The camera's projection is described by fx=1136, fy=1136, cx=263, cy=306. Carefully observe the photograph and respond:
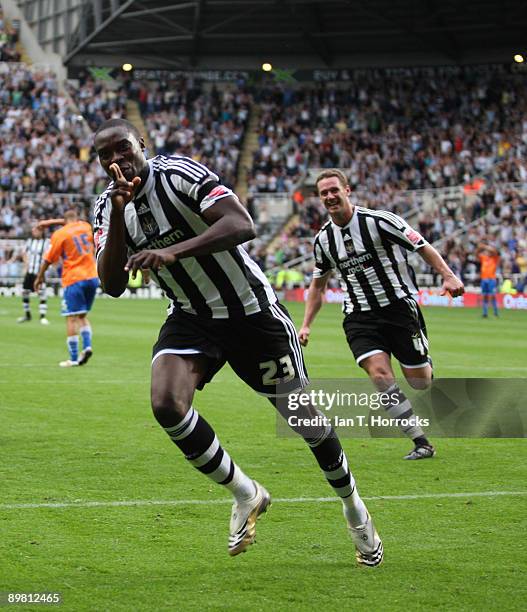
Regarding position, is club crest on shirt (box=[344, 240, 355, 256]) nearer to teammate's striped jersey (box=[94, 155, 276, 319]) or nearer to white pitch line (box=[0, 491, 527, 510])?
white pitch line (box=[0, 491, 527, 510])

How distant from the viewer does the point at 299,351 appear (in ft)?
19.6

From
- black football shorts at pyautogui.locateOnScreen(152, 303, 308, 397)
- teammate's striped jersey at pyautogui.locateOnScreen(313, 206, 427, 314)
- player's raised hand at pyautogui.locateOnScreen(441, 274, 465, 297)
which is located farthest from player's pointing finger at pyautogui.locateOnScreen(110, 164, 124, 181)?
teammate's striped jersey at pyautogui.locateOnScreen(313, 206, 427, 314)

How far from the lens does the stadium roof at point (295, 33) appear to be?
46.2 metres

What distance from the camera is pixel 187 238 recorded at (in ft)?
18.6

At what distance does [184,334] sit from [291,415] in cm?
68

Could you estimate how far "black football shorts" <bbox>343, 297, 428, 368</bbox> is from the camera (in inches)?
352

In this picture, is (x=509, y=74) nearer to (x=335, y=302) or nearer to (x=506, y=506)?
(x=335, y=302)

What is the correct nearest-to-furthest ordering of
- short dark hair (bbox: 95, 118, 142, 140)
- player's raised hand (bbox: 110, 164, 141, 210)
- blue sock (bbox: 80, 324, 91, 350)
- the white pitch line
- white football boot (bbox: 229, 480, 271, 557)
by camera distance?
player's raised hand (bbox: 110, 164, 141, 210), short dark hair (bbox: 95, 118, 142, 140), white football boot (bbox: 229, 480, 271, 557), the white pitch line, blue sock (bbox: 80, 324, 91, 350)

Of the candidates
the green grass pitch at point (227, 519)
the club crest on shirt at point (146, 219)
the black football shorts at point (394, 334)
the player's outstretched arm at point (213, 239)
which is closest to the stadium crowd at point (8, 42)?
the green grass pitch at point (227, 519)

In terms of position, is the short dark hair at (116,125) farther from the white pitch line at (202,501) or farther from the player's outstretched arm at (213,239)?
the white pitch line at (202,501)

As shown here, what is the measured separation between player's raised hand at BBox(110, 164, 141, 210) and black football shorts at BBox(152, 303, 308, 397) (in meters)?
0.85

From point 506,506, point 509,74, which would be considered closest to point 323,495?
point 506,506

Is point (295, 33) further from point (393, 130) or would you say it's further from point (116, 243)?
point (116, 243)

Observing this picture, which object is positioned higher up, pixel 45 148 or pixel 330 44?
pixel 330 44
